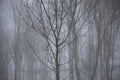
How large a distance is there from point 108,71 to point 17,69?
2.35m

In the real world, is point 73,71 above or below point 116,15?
below

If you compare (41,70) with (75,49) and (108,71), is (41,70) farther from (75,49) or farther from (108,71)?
(108,71)

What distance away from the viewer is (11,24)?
4824 millimetres

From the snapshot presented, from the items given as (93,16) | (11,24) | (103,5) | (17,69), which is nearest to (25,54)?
(17,69)

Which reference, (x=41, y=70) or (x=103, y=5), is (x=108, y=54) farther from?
(x=41, y=70)

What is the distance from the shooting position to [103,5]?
4535 mm

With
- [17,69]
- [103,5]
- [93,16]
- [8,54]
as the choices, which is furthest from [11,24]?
[103,5]

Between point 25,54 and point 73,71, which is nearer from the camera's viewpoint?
point 73,71

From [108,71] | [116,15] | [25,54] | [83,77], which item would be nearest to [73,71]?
[83,77]

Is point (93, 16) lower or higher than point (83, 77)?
higher

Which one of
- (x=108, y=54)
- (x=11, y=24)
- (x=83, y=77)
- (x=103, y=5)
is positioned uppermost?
(x=103, y=5)

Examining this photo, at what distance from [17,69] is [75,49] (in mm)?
1630

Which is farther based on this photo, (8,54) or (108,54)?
(8,54)

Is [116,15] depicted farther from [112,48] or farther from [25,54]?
[25,54]
